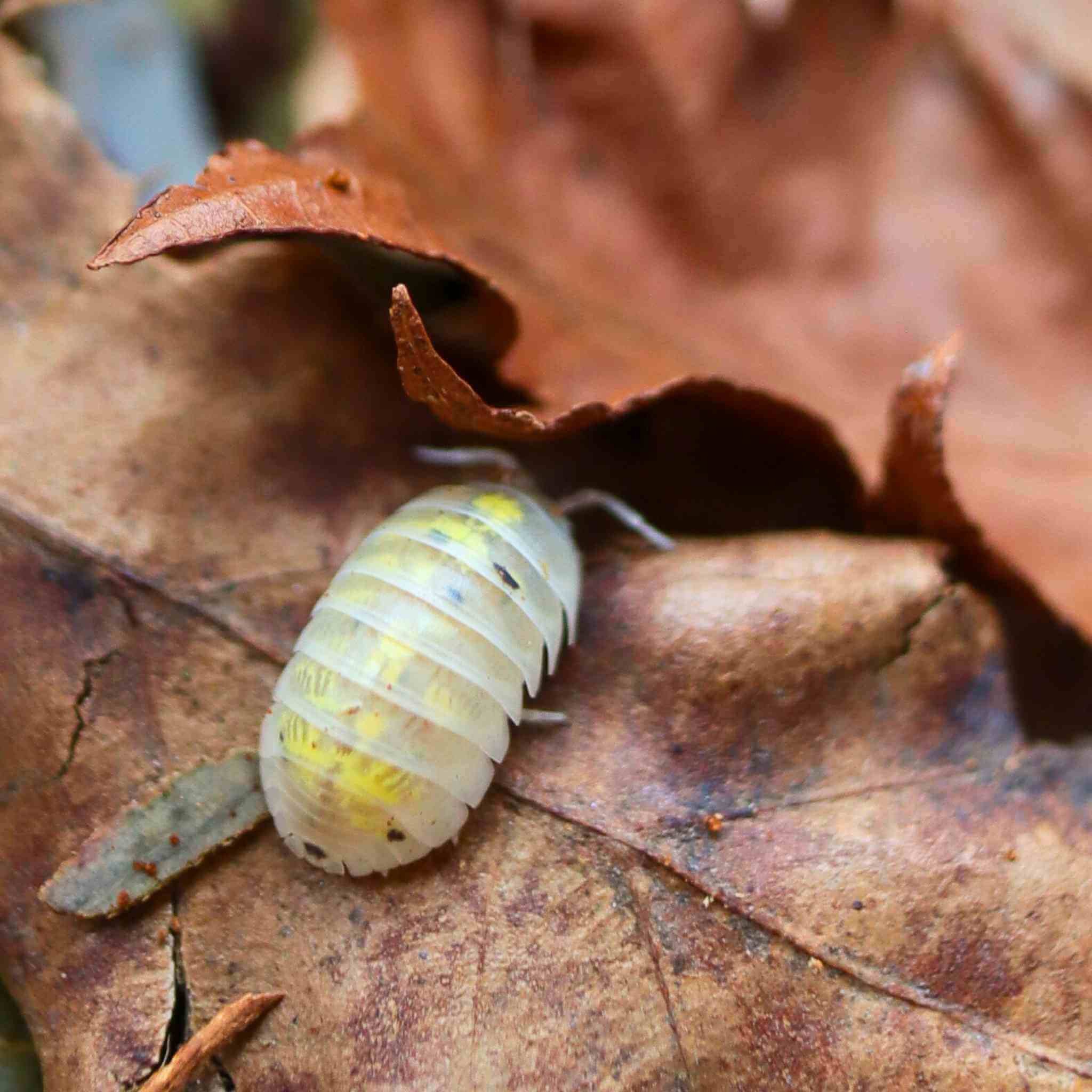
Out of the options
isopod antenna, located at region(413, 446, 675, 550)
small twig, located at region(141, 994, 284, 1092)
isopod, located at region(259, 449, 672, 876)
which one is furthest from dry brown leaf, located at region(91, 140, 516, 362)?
small twig, located at region(141, 994, 284, 1092)

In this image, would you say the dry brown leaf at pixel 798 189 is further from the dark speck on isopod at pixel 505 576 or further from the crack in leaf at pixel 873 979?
the crack in leaf at pixel 873 979

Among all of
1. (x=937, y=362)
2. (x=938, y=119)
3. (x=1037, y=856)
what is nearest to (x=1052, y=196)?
(x=938, y=119)

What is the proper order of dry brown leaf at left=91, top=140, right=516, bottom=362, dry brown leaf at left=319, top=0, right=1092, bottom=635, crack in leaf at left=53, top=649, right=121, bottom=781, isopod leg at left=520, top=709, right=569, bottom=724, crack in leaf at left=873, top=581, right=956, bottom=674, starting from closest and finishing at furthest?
dry brown leaf at left=91, top=140, right=516, bottom=362
crack in leaf at left=53, top=649, right=121, bottom=781
isopod leg at left=520, top=709, right=569, bottom=724
crack in leaf at left=873, top=581, right=956, bottom=674
dry brown leaf at left=319, top=0, right=1092, bottom=635

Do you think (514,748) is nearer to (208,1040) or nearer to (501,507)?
(501,507)

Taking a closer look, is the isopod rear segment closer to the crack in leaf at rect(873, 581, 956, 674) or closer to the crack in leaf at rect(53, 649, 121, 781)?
the crack in leaf at rect(53, 649, 121, 781)

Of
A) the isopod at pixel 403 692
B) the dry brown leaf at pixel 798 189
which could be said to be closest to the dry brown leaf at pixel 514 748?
the isopod at pixel 403 692

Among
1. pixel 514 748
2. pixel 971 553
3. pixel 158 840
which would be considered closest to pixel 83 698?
pixel 158 840
